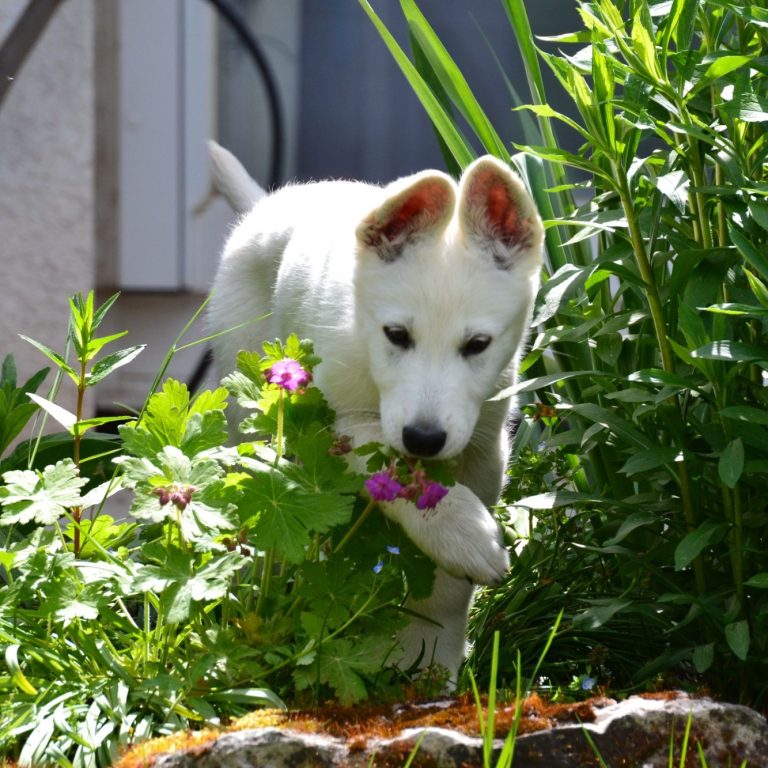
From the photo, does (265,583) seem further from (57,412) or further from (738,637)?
(738,637)

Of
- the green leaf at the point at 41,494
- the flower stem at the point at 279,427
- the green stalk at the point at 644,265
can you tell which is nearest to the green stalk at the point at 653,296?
the green stalk at the point at 644,265

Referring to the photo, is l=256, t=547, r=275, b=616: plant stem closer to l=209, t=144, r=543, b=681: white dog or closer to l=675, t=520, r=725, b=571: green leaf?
l=209, t=144, r=543, b=681: white dog

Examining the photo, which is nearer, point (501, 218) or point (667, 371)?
point (667, 371)

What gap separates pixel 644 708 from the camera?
6.69 feet

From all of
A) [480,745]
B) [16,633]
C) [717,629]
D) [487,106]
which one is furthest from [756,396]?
[487,106]

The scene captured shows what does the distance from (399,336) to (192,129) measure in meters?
3.74

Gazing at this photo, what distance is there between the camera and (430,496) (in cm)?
225

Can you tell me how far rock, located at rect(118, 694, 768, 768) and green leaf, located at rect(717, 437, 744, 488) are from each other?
1.22 ft

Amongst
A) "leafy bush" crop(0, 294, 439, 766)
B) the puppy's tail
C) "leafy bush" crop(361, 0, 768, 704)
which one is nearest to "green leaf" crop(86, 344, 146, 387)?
"leafy bush" crop(0, 294, 439, 766)

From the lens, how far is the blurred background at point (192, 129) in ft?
19.0

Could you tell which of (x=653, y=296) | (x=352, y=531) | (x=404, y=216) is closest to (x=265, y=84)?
(x=404, y=216)

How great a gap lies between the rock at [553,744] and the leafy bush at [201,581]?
0.20 metres

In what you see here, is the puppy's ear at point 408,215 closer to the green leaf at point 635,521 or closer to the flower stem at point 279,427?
the flower stem at point 279,427

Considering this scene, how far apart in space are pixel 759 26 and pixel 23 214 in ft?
13.1
